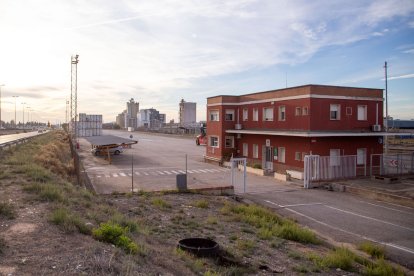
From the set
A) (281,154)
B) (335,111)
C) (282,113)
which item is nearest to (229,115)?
(282,113)

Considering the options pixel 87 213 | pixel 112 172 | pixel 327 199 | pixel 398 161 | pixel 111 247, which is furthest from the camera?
pixel 112 172

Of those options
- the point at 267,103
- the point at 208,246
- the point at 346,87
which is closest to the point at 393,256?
the point at 208,246

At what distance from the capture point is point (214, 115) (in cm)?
4397

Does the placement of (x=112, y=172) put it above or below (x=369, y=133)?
below

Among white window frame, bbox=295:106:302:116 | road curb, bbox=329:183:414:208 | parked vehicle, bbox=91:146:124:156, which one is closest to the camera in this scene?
road curb, bbox=329:183:414:208

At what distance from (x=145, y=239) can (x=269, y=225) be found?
6.61 metres

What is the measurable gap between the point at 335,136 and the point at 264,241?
2011 centimetres

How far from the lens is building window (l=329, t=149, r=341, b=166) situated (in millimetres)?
29312

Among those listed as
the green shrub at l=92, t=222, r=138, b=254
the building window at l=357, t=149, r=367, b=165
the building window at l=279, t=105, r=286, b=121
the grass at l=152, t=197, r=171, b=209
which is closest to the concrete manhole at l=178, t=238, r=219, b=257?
the green shrub at l=92, t=222, r=138, b=254

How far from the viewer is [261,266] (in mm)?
10023

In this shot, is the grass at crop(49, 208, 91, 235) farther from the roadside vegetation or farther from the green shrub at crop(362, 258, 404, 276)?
the green shrub at crop(362, 258, 404, 276)

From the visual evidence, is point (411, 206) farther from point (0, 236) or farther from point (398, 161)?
point (0, 236)

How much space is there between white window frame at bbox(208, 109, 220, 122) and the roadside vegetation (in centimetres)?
2470

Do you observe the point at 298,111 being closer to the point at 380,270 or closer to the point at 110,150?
the point at 380,270
